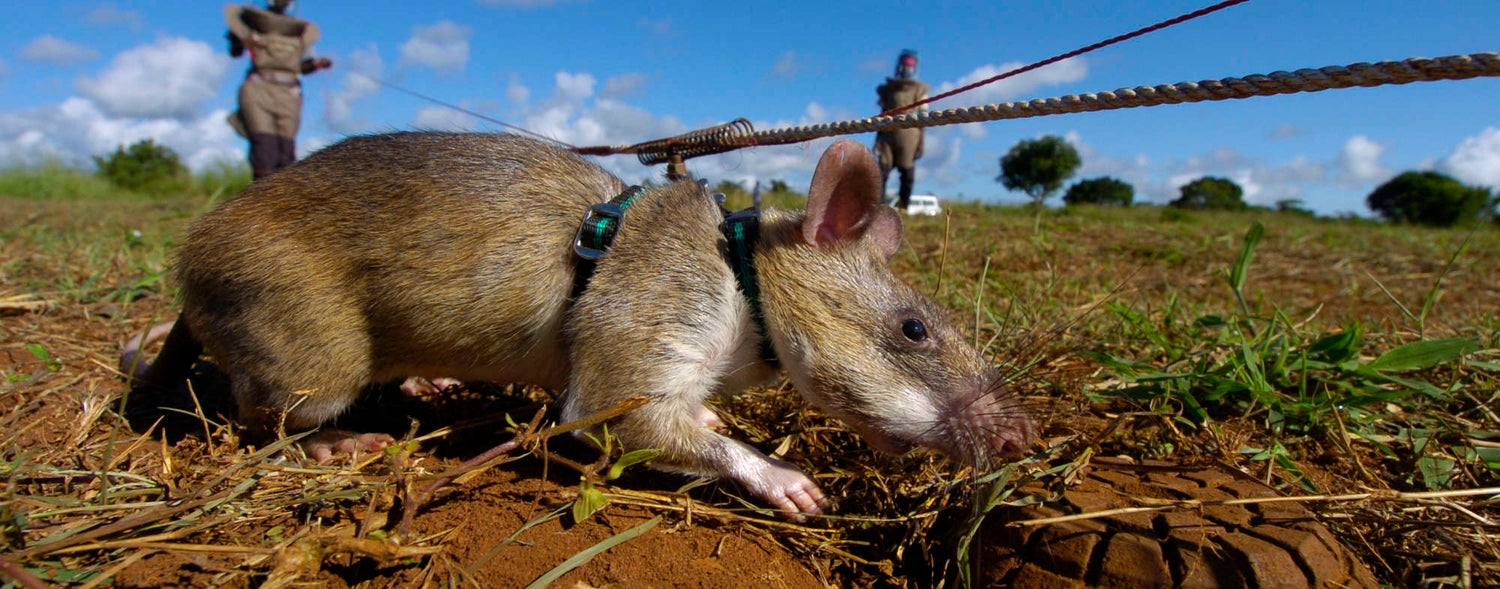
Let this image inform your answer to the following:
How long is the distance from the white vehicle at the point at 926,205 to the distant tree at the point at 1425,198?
28.2 m

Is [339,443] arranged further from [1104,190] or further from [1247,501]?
[1104,190]

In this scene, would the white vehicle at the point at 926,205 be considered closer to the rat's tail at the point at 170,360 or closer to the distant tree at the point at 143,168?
the rat's tail at the point at 170,360

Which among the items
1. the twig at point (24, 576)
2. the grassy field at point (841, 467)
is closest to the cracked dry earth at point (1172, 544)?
the grassy field at point (841, 467)

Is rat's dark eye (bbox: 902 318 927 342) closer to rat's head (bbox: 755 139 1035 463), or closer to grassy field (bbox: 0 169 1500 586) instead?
rat's head (bbox: 755 139 1035 463)

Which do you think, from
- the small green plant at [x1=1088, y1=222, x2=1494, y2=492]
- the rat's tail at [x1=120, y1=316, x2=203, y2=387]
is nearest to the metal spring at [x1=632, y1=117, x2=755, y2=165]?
the small green plant at [x1=1088, y1=222, x2=1494, y2=492]

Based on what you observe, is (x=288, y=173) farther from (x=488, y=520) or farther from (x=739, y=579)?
(x=739, y=579)

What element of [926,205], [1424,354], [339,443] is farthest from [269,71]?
[1424,354]

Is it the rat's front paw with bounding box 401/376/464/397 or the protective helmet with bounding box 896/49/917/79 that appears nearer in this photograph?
the rat's front paw with bounding box 401/376/464/397

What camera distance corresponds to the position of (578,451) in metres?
2.65

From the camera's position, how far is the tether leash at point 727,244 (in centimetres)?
242

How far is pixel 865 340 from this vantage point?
2.27 meters

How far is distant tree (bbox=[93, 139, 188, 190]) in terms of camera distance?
1694 centimetres

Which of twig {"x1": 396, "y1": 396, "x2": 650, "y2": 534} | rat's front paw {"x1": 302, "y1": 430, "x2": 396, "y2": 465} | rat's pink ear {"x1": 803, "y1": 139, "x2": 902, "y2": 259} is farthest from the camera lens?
rat's front paw {"x1": 302, "y1": 430, "x2": 396, "y2": 465}

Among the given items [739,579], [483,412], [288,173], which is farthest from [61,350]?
[739,579]
